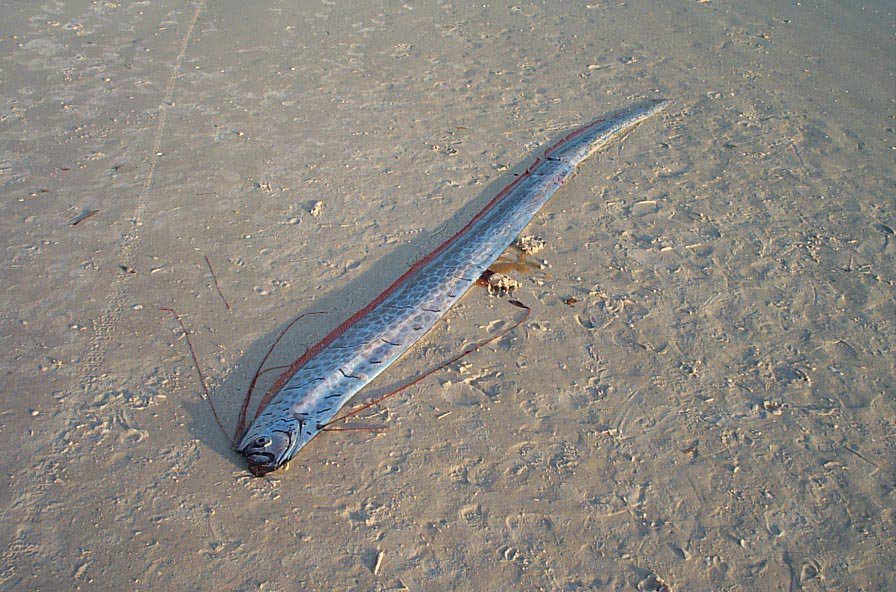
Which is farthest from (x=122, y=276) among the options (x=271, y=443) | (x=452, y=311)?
(x=452, y=311)

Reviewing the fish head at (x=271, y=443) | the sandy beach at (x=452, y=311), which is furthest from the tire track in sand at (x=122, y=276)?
the fish head at (x=271, y=443)

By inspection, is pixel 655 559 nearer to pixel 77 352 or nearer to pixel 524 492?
pixel 524 492

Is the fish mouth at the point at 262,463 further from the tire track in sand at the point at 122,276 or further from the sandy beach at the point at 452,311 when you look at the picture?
the tire track in sand at the point at 122,276

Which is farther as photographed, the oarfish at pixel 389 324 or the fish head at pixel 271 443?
the oarfish at pixel 389 324

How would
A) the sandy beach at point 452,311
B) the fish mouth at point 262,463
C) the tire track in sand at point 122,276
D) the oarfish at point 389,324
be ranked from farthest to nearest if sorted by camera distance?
the tire track in sand at point 122,276, the oarfish at point 389,324, the fish mouth at point 262,463, the sandy beach at point 452,311

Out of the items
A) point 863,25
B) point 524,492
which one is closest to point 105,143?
point 524,492

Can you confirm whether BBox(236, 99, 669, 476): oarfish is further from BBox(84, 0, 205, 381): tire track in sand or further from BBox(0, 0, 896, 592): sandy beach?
BBox(84, 0, 205, 381): tire track in sand
